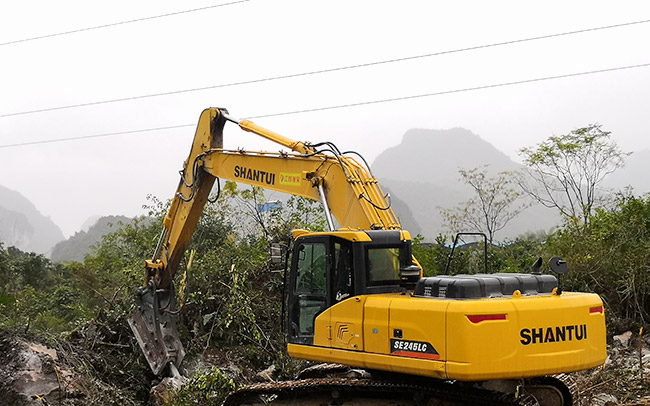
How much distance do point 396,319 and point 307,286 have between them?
1.31m

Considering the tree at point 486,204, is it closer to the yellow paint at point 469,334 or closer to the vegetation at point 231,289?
the vegetation at point 231,289

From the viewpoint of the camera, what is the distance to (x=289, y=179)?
837 centimetres

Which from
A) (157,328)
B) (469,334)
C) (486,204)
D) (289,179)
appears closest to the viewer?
(469,334)

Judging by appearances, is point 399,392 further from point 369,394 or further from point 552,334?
point 552,334

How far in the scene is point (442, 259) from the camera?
47.8 feet

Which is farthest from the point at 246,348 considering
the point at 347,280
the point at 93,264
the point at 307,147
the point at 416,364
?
the point at 93,264

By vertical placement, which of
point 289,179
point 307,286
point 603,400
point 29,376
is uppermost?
point 289,179

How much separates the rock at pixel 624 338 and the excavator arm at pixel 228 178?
21.4 ft

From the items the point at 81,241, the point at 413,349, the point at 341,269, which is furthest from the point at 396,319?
the point at 81,241

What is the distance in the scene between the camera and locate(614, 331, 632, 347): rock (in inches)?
467

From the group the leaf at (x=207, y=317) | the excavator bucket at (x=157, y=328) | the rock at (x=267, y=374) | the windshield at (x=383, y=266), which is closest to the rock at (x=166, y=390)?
the excavator bucket at (x=157, y=328)

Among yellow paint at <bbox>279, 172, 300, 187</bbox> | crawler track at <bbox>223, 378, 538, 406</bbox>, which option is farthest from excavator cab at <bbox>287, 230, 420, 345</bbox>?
yellow paint at <bbox>279, 172, 300, 187</bbox>

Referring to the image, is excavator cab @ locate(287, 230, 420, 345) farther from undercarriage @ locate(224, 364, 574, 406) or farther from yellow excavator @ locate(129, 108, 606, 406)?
undercarriage @ locate(224, 364, 574, 406)

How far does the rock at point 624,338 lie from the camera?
11.9 meters
